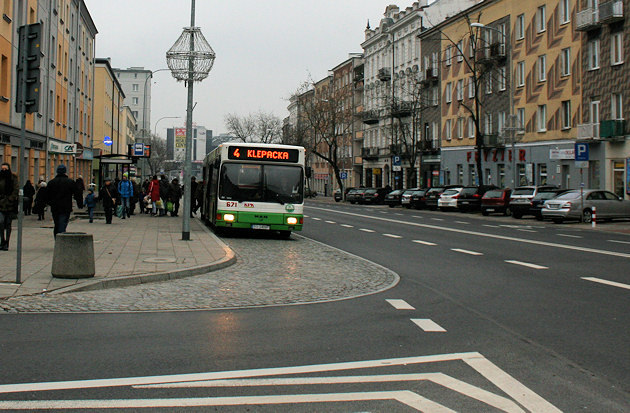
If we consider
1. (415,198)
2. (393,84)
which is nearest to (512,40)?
(415,198)

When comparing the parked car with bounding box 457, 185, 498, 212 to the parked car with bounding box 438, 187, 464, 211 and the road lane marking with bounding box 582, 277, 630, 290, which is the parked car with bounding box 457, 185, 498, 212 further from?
the road lane marking with bounding box 582, 277, 630, 290

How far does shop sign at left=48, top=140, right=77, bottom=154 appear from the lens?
105 ft

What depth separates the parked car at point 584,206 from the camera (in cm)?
3177

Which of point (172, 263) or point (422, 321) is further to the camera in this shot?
point (172, 263)

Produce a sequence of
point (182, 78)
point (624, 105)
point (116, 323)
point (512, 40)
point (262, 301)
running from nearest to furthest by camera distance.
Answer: point (116, 323)
point (262, 301)
point (182, 78)
point (624, 105)
point (512, 40)

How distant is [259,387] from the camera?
209 inches

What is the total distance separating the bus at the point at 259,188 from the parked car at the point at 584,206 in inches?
601

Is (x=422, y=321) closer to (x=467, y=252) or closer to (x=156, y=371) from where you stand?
(x=156, y=371)

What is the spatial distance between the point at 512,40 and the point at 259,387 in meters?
50.9

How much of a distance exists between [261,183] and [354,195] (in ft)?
155

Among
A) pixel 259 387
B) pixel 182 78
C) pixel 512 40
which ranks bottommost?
pixel 259 387

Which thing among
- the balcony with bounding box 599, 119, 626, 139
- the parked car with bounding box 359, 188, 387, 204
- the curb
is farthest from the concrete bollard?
the parked car with bounding box 359, 188, 387, 204

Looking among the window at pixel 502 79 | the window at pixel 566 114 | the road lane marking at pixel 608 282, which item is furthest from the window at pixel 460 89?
the road lane marking at pixel 608 282

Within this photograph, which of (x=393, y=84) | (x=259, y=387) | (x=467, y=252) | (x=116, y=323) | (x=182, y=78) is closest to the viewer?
(x=259, y=387)
